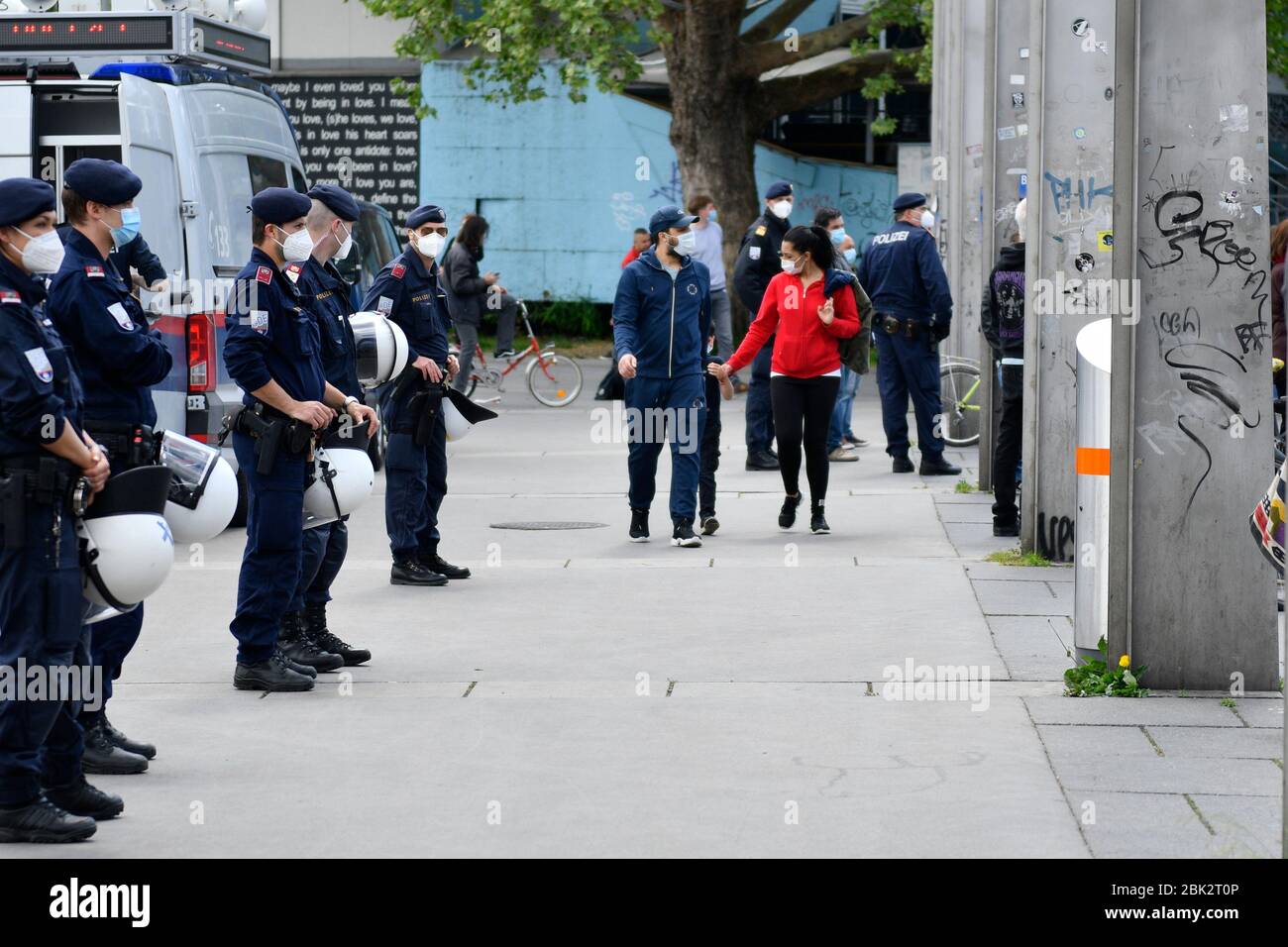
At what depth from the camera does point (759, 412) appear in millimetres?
14906

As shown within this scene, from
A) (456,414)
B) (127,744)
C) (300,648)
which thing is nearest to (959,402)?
(456,414)

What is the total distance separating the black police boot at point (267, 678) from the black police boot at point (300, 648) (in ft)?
1.04

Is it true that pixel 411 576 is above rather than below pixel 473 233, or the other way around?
below

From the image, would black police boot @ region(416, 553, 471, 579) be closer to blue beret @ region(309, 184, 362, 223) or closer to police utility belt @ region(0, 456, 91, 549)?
blue beret @ region(309, 184, 362, 223)

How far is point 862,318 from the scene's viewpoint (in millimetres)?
13859

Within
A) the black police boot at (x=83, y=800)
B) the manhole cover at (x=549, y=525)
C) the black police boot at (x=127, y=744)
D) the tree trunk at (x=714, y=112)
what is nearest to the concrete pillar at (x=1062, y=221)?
the manhole cover at (x=549, y=525)

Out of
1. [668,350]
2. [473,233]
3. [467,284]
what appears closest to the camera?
[668,350]

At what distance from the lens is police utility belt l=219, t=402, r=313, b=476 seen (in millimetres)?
7273

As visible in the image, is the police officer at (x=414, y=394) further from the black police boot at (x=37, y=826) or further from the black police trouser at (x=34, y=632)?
the black police boot at (x=37, y=826)

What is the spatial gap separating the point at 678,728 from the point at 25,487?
2508 millimetres

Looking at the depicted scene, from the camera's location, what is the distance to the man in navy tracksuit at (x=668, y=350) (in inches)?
434

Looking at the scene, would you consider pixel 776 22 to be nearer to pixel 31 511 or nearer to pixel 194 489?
pixel 194 489

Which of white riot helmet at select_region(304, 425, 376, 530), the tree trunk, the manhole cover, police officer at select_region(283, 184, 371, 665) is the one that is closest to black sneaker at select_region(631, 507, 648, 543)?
the manhole cover
